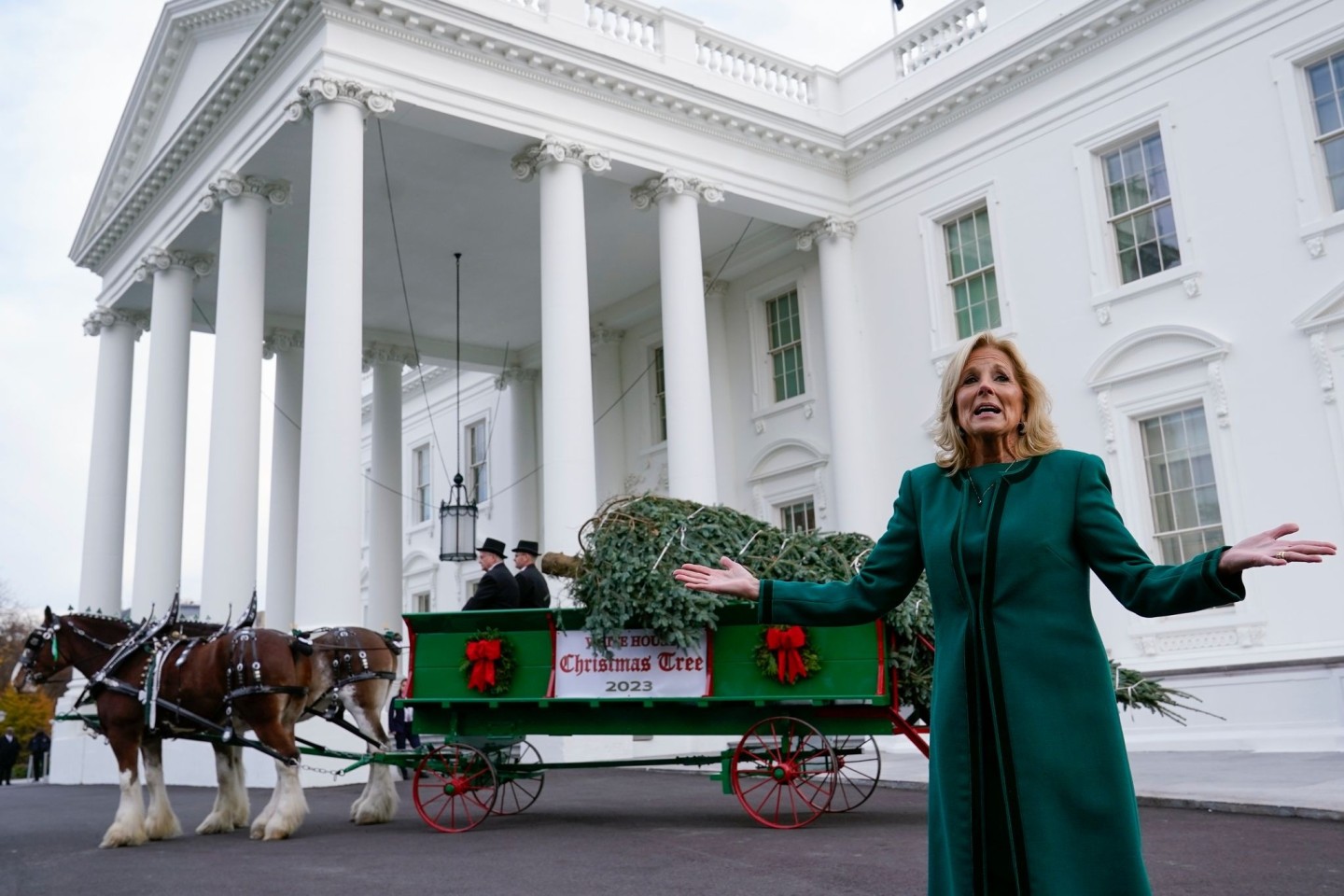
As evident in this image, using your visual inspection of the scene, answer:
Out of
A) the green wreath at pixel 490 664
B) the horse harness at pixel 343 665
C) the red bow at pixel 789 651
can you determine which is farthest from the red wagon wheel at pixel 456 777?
the red bow at pixel 789 651

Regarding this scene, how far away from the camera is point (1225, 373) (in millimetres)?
13859

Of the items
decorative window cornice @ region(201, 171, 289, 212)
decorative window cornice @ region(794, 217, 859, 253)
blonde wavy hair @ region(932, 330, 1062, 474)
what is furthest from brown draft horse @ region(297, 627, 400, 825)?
decorative window cornice @ region(794, 217, 859, 253)

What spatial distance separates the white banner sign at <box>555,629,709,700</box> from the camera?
8.22 metres

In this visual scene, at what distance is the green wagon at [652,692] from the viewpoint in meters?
8.00

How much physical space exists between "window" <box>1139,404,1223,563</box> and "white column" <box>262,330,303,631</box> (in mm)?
14741

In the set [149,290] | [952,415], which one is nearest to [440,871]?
[952,415]

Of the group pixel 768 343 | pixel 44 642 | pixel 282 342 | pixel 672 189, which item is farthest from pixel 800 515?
pixel 44 642

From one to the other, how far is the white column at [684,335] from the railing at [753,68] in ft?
7.47

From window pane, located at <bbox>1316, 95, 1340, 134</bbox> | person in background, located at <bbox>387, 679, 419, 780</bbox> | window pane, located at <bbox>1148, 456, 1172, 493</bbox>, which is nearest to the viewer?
window pane, located at <bbox>1316, 95, 1340, 134</bbox>

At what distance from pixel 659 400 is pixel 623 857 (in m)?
16.3

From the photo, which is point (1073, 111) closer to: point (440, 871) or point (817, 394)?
point (817, 394)

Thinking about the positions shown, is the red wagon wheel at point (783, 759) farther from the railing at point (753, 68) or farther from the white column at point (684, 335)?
the railing at point (753, 68)

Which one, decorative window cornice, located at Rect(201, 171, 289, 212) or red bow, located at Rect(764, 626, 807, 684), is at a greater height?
decorative window cornice, located at Rect(201, 171, 289, 212)

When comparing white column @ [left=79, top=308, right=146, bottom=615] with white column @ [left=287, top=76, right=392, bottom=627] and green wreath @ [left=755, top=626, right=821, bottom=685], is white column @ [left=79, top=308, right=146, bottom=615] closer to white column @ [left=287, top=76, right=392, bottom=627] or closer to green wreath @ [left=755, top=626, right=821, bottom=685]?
Result: white column @ [left=287, top=76, right=392, bottom=627]
